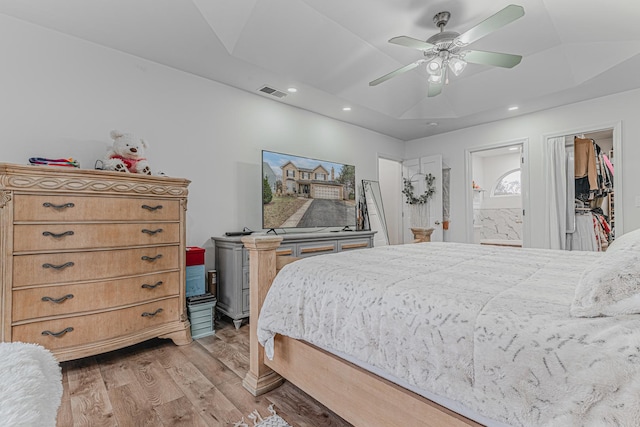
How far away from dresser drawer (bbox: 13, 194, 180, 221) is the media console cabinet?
65 centimetres

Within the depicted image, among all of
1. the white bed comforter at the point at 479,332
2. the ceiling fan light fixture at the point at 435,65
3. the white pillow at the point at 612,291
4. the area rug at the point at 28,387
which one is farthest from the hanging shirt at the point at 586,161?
the area rug at the point at 28,387

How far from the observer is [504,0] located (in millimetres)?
2303

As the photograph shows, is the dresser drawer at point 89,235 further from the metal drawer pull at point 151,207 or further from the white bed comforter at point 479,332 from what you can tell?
the white bed comforter at point 479,332

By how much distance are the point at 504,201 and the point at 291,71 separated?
6293 millimetres

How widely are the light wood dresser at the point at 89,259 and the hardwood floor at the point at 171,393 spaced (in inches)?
7.3

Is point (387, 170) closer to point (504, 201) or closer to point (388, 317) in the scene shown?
point (504, 201)

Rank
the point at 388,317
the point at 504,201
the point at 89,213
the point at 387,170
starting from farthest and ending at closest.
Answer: the point at 504,201 < the point at 387,170 < the point at 89,213 < the point at 388,317

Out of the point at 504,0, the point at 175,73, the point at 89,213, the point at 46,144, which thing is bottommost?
the point at 89,213

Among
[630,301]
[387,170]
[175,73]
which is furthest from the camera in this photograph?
[387,170]

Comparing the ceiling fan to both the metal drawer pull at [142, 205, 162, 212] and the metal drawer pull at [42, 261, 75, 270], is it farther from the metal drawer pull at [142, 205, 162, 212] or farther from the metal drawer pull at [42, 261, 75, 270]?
the metal drawer pull at [42, 261, 75, 270]

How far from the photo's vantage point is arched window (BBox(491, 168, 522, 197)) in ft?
23.5

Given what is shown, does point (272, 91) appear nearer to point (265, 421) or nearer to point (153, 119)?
point (153, 119)

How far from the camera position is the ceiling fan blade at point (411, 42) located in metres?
2.19

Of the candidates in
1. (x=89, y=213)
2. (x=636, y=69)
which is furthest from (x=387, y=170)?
(x=89, y=213)
